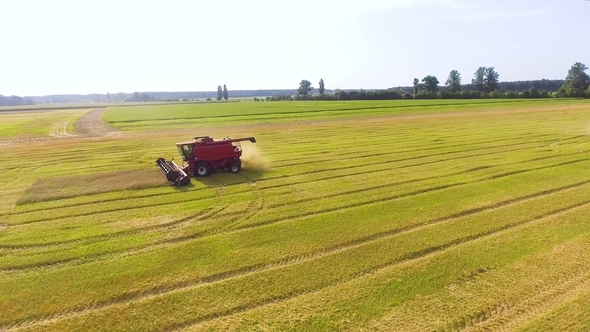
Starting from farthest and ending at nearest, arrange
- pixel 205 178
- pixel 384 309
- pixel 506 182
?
1. pixel 205 178
2. pixel 506 182
3. pixel 384 309

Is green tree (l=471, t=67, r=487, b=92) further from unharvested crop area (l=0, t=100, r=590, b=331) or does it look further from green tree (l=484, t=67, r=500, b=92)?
unharvested crop area (l=0, t=100, r=590, b=331)

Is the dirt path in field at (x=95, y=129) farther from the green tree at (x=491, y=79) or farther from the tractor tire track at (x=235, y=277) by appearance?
the green tree at (x=491, y=79)

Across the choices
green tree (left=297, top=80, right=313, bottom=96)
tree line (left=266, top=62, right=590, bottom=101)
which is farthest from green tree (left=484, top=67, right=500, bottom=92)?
green tree (left=297, top=80, right=313, bottom=96)

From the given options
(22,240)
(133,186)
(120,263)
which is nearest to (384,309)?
(120,263)

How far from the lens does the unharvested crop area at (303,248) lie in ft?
27.3

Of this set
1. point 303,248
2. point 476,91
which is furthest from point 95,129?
point 476,91

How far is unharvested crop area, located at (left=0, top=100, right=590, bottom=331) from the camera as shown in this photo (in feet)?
27.3

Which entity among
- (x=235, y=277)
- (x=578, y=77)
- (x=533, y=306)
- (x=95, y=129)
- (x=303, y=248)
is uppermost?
(x=578, y=77)

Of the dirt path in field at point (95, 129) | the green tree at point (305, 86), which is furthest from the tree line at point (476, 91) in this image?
the dirt path in field at point (95, 129)

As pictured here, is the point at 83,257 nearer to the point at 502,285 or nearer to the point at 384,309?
the point at 384,309

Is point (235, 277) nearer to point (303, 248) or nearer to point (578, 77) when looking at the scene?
point (303, 248)

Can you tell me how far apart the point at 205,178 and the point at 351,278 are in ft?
38.9

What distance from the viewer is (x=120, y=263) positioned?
34.8ft

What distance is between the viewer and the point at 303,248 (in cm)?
1128
